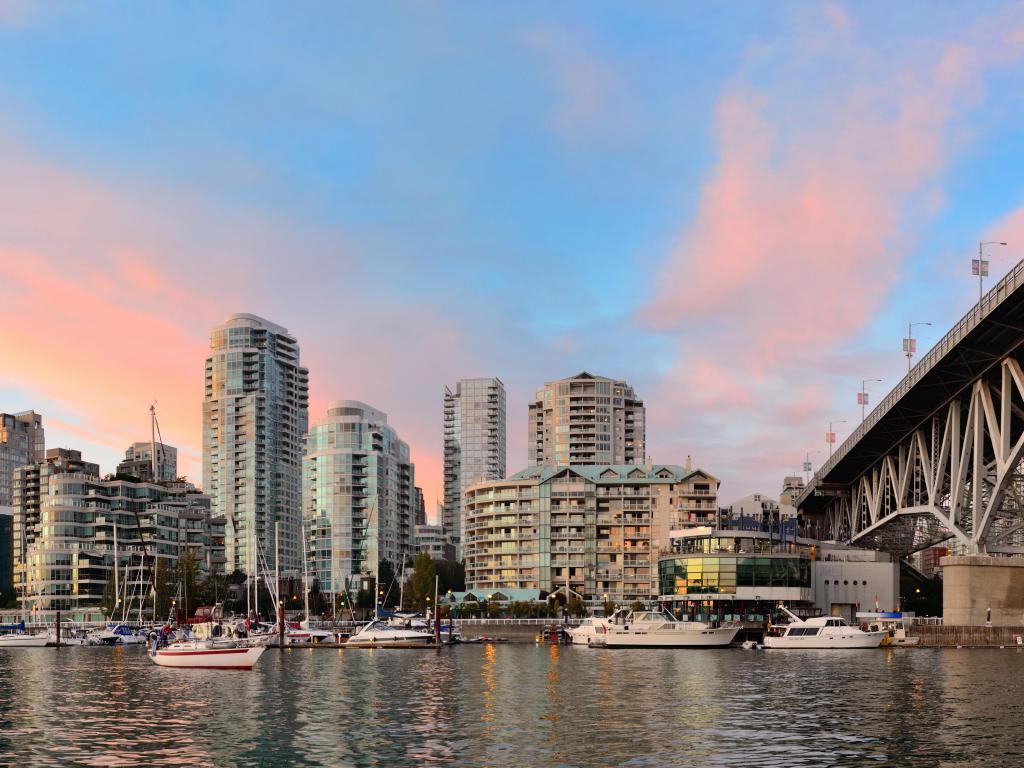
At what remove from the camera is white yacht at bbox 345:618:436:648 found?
401 feet

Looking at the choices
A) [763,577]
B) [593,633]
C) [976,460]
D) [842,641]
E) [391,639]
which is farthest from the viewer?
[763,577]

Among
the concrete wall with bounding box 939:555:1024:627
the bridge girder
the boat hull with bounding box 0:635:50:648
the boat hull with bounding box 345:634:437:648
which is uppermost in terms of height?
the bridge girder

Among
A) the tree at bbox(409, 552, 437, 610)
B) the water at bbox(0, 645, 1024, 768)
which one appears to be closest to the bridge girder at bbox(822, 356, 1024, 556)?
the water at bbox(0, 645, 1024, 768)

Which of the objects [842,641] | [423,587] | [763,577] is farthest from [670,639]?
[423,587]

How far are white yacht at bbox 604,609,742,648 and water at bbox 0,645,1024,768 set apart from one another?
85.9ft

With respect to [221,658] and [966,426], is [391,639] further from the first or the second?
[966,426]

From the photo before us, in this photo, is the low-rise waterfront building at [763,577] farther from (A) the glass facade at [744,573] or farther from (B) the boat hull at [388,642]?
(B) the boat hull at [388,642]

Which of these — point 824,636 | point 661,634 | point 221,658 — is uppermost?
point 221,658

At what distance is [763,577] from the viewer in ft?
517

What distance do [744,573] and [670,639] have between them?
137 ft

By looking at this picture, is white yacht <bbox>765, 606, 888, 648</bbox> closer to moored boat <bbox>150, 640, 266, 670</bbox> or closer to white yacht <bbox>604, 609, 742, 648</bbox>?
white yacht <bbox>604, 609, 742, 648</bbox>

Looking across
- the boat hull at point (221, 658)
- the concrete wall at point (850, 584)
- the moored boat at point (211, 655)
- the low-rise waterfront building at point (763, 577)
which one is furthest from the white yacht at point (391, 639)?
the concrete wall at point (850, 584)

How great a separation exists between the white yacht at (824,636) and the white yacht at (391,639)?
116ft

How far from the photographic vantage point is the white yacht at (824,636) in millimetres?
115625
